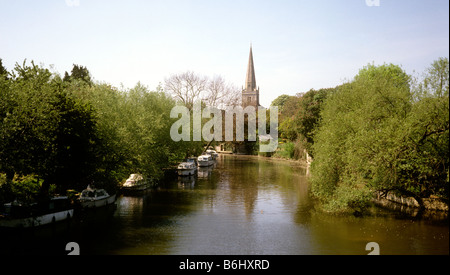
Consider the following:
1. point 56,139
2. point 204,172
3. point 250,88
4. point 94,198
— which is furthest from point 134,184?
point 250,88

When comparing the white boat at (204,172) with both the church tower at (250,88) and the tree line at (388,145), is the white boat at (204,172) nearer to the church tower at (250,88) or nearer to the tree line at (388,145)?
the tree line at (388,145)

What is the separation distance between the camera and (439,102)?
22.4m

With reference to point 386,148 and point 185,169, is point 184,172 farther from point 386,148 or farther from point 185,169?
point 386,148

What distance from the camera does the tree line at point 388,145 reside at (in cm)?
2378

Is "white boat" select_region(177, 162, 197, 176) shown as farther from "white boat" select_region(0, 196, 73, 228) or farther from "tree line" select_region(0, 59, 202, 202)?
"white boat" select_region(0, 196, 73, 228)

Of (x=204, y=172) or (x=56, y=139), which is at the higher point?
(x=56, y=139)

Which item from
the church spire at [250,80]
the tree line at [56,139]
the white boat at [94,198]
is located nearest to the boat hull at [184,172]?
the tree line at [56,139]

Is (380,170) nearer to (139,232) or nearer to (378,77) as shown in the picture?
(378,77)

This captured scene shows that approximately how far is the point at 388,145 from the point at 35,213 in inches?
1008

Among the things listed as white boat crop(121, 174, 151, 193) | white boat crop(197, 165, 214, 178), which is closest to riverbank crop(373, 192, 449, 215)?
white boat crop(121, 174, 151, 193)

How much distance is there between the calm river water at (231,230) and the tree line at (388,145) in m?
2.52

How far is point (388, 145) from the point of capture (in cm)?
2503

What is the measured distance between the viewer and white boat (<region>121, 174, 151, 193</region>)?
40875 mm

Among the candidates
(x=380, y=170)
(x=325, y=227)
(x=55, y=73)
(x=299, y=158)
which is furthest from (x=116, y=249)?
(x=299, y=158)
